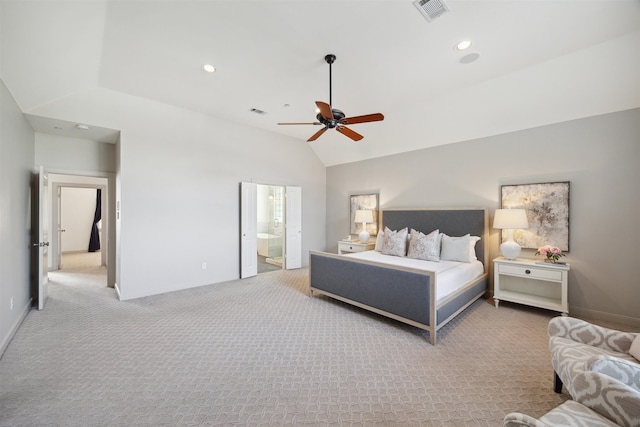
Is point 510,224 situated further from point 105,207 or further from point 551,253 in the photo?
point 105,207

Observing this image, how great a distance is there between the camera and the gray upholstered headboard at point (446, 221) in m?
4.23

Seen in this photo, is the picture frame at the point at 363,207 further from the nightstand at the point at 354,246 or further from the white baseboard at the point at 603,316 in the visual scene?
the white baseboard at the point at 603,316

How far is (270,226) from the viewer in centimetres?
863

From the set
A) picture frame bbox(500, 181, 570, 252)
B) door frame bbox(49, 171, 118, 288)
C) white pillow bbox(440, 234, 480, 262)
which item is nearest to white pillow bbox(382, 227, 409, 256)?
white pillow bbox(440, 234, 480, 262)

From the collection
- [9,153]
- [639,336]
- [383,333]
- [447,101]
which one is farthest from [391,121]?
[9,153]

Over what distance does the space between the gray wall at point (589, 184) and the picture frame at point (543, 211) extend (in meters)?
0.09

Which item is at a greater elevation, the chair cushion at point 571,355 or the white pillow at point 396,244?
the white pillow at point 396,244

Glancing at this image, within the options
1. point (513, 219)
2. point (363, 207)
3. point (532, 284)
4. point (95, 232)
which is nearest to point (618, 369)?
point (513, 219)

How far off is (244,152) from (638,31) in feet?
18.3

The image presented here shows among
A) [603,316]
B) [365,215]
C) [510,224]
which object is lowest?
[603,316]

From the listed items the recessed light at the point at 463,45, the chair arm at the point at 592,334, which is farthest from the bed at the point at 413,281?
the recessed light at the point at 463,45

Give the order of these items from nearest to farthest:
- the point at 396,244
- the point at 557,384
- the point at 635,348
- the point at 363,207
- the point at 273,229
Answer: the point at 635,348, the point at 557,384, the point at 396,244, the point at 363,207, the point at 273,229

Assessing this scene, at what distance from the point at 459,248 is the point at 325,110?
9.74ft

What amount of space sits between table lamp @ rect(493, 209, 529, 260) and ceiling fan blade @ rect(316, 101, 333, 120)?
287cm
